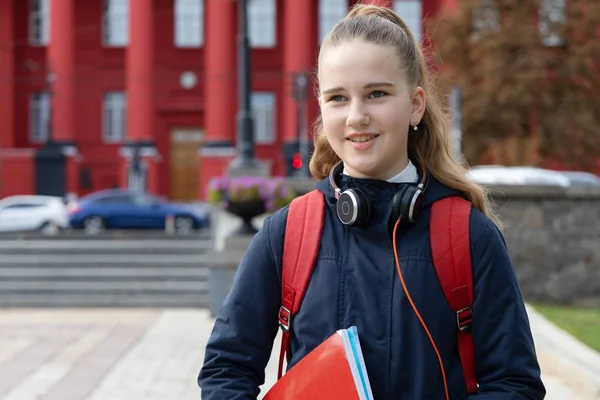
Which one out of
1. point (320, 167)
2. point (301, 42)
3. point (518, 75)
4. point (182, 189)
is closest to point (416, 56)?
point (320, 167)

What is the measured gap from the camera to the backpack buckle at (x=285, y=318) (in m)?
2.08

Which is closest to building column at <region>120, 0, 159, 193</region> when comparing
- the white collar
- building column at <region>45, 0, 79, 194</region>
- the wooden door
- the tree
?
building column at <region>45, 0, 79, 194</region>

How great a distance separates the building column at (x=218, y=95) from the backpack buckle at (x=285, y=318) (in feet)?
105

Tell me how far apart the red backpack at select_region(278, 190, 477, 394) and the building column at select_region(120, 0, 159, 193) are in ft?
111

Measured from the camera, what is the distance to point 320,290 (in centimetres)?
203

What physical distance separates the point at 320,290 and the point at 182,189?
37.3 metres

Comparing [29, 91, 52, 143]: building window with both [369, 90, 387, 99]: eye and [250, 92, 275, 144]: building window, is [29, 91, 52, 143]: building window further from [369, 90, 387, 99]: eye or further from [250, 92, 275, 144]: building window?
[369, 90, 387, 99]: eye

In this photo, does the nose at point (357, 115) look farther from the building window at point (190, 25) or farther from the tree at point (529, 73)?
the building window at point (190, 25)

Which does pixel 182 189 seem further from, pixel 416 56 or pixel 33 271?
pixel 416 56

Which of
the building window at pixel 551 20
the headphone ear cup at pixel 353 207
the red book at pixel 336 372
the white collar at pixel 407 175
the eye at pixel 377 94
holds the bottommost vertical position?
the red book at pixel 336 372

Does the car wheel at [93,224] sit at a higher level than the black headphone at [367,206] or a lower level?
lower

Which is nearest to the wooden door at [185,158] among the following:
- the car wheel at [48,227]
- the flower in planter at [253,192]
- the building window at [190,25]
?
the building window at [190,25]

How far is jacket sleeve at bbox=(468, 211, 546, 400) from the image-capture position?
199 centimetres

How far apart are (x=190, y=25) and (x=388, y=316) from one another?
38521 mm
